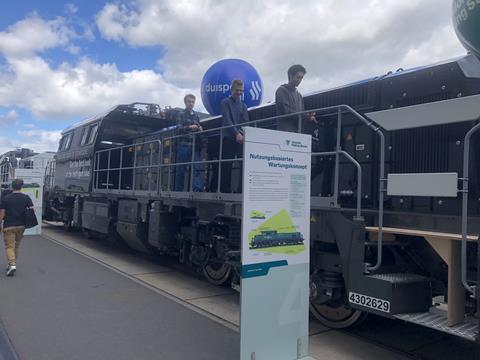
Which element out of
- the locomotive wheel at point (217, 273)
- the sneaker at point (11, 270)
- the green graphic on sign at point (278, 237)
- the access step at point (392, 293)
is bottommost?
the sneaker at point (11, 270)

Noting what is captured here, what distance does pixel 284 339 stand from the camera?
388cm

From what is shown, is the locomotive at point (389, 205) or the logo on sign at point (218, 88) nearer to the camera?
the locomotive at point (389, 205)

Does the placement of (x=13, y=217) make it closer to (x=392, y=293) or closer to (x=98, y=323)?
(x=98, y=323)

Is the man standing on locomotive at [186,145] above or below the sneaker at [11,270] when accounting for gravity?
above

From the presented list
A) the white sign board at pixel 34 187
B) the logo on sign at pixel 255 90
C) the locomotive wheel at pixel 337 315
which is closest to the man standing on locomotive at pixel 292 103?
the locomotive wheel at pixel 337 315

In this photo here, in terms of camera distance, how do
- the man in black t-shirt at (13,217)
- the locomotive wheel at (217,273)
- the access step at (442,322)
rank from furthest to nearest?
the man in black t-shirt at (13,217)
the locomotive wheel at (217,273)
the access step at (442,322)

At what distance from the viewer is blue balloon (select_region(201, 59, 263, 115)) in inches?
322

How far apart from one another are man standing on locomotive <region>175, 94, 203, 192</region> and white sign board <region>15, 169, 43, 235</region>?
7376mm

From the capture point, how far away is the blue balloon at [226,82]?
322 inches

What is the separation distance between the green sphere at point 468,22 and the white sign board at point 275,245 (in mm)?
1648

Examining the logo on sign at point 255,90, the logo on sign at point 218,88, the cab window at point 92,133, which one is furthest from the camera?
the cab window at point 92,133

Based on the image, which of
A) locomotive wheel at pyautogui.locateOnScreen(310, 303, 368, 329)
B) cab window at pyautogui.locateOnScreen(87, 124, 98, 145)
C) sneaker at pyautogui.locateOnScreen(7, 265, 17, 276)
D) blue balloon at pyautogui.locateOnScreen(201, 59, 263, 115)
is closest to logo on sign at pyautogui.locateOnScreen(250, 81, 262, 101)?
blue balloon at pyautogui.locateOnScreen(201, 59, 263, 115)

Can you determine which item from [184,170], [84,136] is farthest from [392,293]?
[84,136]

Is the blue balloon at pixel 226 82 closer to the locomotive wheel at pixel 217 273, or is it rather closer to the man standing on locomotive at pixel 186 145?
the man standing on locomotive at pixel 186 145
